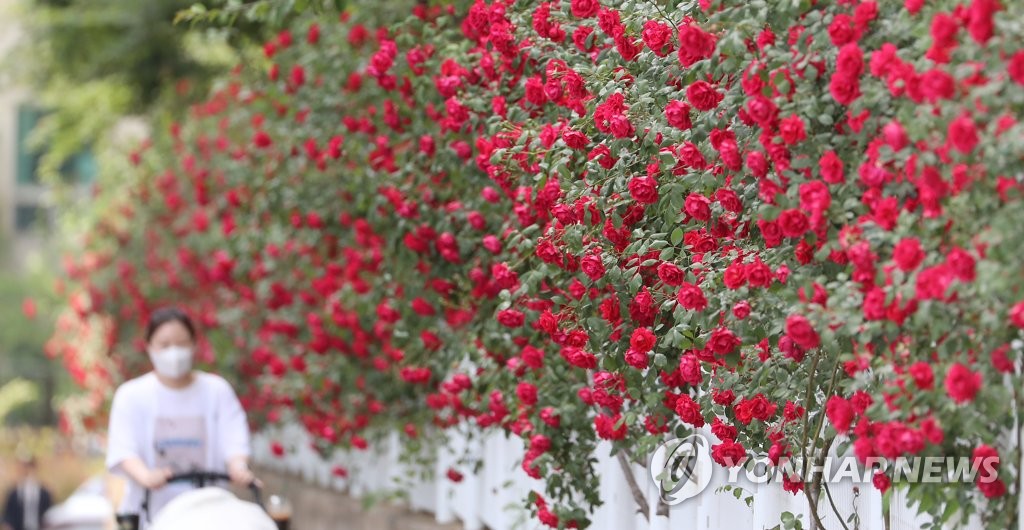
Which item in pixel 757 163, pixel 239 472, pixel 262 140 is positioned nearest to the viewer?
pixel 757 163

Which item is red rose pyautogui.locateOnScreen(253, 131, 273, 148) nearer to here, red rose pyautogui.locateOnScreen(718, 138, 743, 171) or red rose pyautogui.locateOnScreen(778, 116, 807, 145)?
red rose pyautogui.locateOnScreen(718, 138, 743, 171)

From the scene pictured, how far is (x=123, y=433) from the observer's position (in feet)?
20.9

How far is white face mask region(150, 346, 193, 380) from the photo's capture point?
6449mm

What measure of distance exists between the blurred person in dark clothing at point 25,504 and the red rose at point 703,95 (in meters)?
11.3

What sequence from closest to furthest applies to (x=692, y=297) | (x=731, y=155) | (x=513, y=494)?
(x=731, y=155)
(x=692, y=297)
(x=513, y=494)

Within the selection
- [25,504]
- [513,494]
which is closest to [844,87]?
[513,494]

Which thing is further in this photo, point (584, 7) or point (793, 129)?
point (584, 7)

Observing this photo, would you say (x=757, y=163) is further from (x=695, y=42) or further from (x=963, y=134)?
(x=963, y=134)

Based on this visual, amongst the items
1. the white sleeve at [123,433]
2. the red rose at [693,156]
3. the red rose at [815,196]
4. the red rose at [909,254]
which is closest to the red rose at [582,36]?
the red rose at [693,156]

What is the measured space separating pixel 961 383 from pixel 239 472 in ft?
12.7

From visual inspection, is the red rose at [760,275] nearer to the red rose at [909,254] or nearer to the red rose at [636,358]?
the red rose at [909,254]

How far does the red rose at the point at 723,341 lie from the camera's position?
3828mm

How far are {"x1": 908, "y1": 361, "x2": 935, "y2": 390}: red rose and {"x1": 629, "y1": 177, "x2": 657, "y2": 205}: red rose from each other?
46.2 inches

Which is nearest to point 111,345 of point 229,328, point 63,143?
point 63,143
